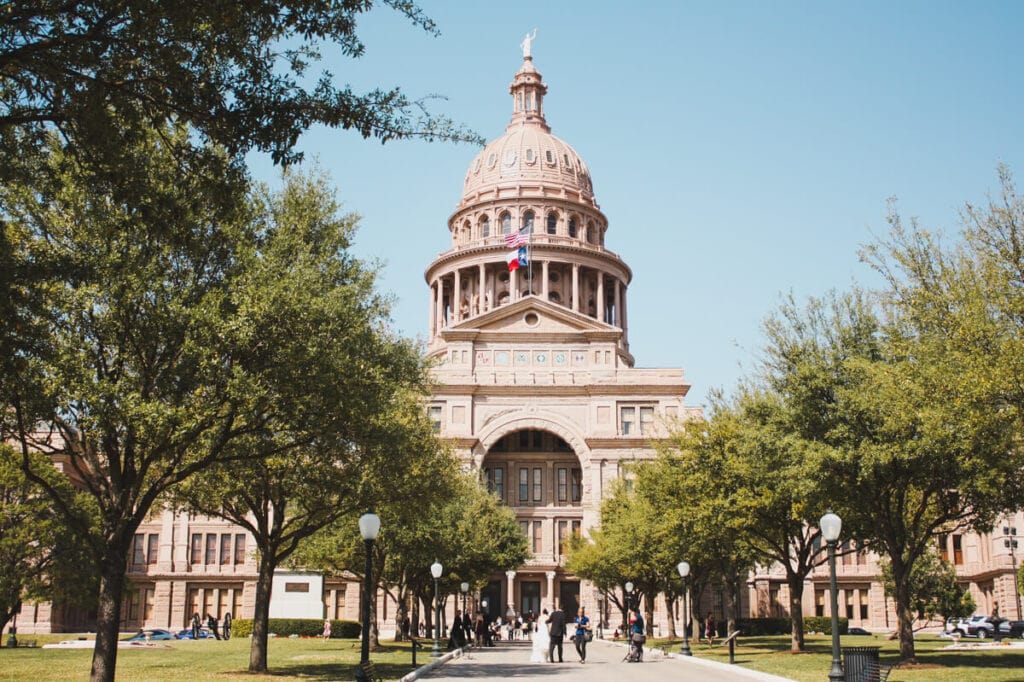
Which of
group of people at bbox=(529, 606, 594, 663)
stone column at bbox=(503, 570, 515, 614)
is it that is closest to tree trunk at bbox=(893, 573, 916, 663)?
group of people at bbox=(529, 606, 594, 663)

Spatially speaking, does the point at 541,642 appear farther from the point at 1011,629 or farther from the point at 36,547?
the point at 1011,629

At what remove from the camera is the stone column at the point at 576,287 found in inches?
4210

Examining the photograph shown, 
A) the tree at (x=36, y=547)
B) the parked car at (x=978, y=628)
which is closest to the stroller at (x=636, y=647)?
the tree at (x=36, y=547)

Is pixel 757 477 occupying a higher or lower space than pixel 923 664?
higher

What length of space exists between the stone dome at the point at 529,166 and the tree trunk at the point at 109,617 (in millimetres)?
93049

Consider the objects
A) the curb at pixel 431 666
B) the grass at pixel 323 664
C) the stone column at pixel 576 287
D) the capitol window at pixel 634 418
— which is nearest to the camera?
the curb at pixel 431 666

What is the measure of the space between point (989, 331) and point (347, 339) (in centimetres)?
1402

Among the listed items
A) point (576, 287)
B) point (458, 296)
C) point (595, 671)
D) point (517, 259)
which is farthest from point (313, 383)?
point (458, 296)

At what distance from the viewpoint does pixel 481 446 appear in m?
85.7

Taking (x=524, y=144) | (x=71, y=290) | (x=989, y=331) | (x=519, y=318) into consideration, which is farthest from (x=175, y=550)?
(x=989, y=331)

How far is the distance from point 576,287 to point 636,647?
242 ft

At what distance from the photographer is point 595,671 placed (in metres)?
32.3

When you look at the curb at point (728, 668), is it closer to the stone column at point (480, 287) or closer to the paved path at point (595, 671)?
the paved path at point (595, 671)

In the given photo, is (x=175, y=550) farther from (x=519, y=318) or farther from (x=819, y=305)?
(x=819, y=305)
